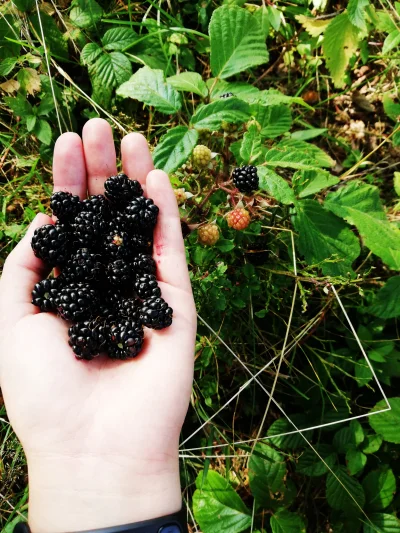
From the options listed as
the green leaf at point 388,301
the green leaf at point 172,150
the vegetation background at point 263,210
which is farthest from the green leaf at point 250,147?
the green leaf at point 388,301

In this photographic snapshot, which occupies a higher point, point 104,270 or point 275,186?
point 275,186

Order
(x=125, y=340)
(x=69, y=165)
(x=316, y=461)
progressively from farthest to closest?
(x=316, y=461) < (x=69, y=165) < (x=125, y=340)

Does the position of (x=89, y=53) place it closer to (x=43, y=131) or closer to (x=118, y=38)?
(x=118, y=38)

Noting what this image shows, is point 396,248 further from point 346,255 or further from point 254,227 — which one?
point 254,227

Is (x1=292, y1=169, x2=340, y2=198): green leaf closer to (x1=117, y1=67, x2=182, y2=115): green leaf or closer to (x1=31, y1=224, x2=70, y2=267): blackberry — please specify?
(x1=117, y1=67, x2=182, y2=115): green leaf

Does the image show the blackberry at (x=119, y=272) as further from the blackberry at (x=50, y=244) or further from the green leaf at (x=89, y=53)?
the green leaf at (x=89, y=53)

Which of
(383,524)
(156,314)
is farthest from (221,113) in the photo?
(383,524)

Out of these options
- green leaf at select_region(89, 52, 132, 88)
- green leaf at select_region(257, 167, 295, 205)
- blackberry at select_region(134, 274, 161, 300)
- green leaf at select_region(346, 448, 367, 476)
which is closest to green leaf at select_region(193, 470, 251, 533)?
green leaf at select_region(346, 448, 367, 476)
